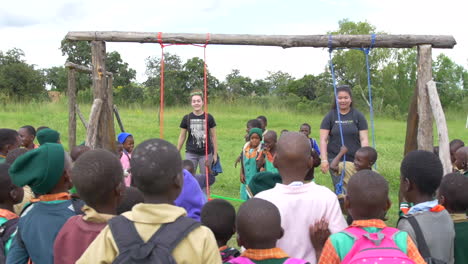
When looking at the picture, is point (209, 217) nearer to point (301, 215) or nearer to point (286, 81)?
point (301, 215)

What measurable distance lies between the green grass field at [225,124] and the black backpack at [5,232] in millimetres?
6664

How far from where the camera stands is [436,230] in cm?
242

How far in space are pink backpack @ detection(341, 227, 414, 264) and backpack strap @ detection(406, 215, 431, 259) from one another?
13.7 inches

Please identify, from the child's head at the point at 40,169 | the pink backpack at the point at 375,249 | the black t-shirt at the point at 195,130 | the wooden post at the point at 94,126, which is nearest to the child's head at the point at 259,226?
the pink backpack at the point at 375,249

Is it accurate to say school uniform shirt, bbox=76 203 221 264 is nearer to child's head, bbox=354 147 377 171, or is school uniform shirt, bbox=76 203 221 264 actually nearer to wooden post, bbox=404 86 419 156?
child's head, bbox=354 147 377 171

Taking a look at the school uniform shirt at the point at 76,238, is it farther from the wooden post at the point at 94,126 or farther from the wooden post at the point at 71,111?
the wooden post at the point at 71,111

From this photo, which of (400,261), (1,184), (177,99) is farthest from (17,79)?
(400,261)

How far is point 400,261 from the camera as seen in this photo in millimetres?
1965

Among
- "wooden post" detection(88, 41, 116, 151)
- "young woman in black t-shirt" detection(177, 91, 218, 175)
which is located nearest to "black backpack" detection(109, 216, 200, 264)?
"wooden post" detection(88, 41, 116, 151)

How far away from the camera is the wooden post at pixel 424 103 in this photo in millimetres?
5051

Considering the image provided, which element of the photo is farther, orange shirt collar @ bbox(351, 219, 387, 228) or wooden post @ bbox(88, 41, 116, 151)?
wooden post @ bbox(88, 41, 116, 151)

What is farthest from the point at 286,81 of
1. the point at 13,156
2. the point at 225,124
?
the point at 13,156

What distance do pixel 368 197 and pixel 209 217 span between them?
89cm

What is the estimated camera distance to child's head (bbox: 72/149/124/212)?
6.91ft
